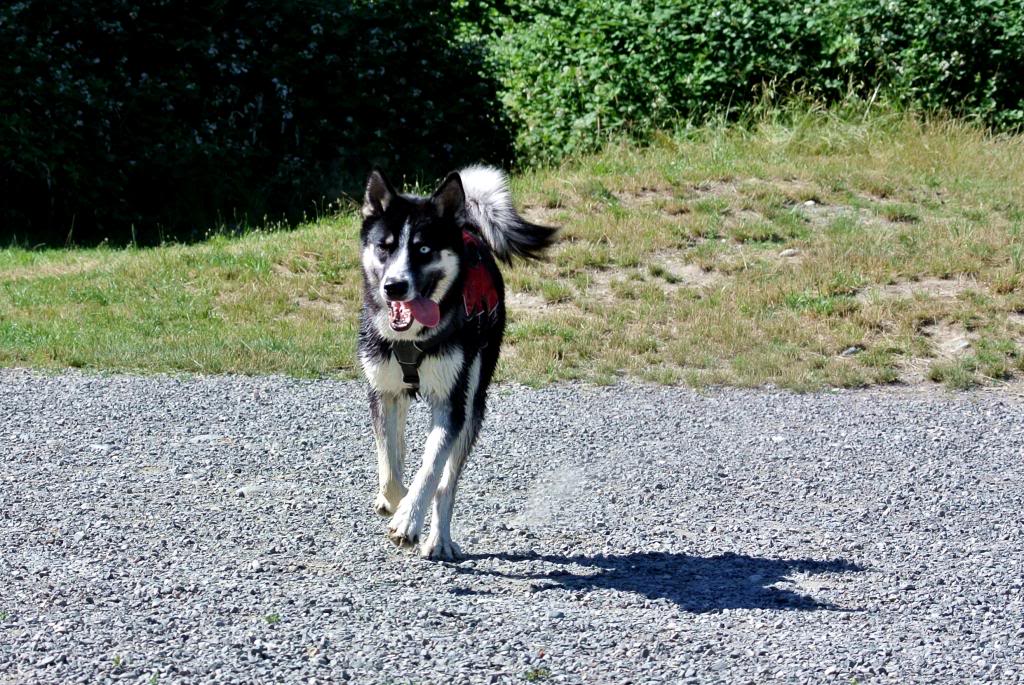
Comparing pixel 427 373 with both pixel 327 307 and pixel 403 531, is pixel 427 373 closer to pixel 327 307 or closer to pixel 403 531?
pixel 403 531

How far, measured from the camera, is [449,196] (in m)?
5.80

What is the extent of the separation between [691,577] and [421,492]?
1.20 m

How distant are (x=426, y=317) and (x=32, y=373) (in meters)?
4.66

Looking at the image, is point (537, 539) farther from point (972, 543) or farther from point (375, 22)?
point (375, 22)

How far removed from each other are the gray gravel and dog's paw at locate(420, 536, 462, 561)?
6 centimetres

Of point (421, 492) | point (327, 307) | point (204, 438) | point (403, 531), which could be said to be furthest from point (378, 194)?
point (327, 307)

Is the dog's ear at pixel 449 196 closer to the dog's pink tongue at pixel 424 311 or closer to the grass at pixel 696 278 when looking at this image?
the dog's pink tongue at pixel 424 311

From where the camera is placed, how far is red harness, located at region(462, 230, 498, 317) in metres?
5.93

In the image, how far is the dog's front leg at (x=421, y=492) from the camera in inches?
216

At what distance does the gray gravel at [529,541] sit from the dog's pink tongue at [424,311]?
40.4 inches

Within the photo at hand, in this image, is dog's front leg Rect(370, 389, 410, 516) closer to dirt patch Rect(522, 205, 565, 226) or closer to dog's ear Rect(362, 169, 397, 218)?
dog's ear Rect(362, 169, 397, 218)

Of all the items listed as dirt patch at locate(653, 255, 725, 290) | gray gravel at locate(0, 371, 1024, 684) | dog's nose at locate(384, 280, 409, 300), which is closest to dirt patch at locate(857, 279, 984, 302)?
dirt patch at locate(653, 255, 725, 290)

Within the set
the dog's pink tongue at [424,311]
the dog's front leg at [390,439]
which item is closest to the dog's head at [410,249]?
the dog's pink tongue at [424,311]

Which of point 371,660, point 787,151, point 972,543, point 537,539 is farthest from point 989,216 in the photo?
point 371,660
